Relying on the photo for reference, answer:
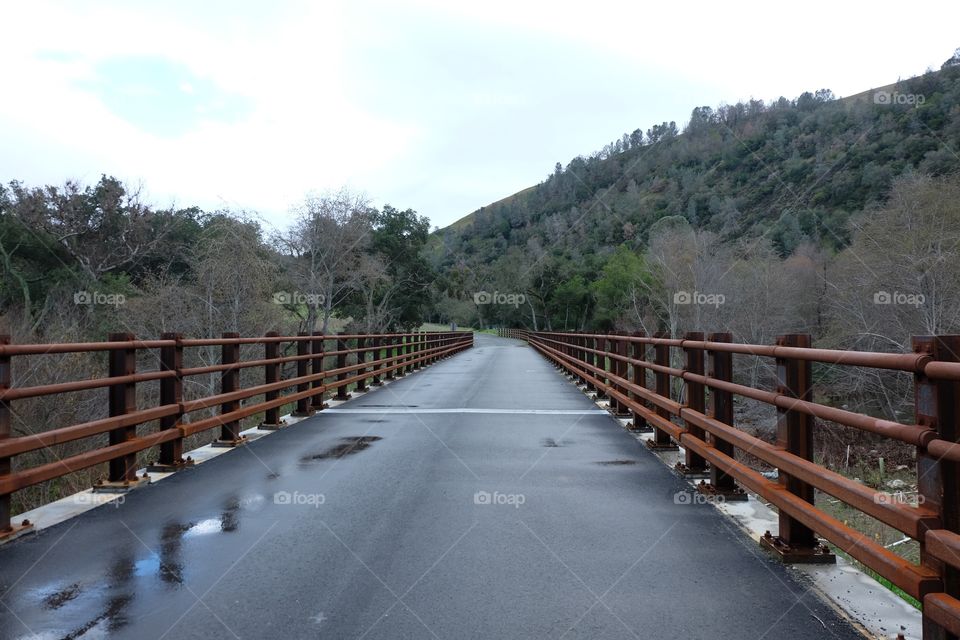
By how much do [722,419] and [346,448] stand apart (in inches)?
164

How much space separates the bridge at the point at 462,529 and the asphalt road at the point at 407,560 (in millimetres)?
17

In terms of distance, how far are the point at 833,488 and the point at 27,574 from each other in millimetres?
4226

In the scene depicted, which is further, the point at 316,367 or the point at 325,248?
the point at 325,248

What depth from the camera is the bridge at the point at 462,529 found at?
2955 millimetres

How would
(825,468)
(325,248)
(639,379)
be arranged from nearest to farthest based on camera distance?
(825,468) < (639,379) < (325,248)

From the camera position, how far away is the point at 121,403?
5.52 meters

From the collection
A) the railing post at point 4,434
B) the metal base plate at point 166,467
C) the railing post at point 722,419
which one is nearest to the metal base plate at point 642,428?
the railing post at point 722,419

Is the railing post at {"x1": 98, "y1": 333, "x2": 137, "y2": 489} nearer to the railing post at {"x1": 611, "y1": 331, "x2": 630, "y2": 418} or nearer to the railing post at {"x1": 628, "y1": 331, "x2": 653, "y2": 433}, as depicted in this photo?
the railing post at {"x1": 628, "y1": 331, "x2": 653, "y2": 433}

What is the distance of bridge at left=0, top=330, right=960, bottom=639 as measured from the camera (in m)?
2.96

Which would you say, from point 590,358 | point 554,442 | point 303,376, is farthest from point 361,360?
point 554,442

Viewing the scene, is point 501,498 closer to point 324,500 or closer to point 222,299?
point 324,500

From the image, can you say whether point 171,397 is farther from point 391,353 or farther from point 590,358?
point 391,353

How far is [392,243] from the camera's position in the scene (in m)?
53.6

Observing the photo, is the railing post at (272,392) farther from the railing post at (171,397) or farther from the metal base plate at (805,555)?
the metal base plate at (805,555)
